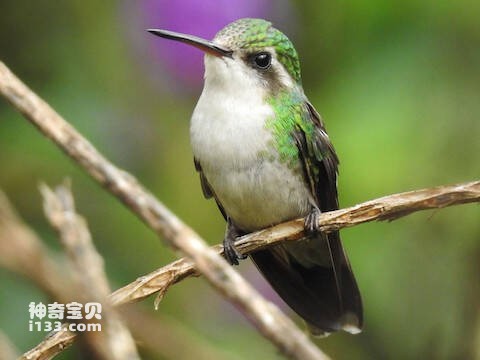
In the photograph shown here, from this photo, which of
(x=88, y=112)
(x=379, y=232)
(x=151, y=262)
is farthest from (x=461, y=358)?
(x=88, y=112)

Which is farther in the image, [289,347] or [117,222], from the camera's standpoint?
[117,222]

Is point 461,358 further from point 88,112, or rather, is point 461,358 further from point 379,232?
point 88,112

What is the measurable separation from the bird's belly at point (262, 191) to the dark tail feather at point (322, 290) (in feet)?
0.70

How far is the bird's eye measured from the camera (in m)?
2.97

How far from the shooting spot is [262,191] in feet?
9.50

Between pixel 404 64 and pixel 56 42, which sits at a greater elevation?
pixel 56 42

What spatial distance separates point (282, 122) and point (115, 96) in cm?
108

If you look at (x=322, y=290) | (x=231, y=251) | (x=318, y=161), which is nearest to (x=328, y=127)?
(x=318, y=161)

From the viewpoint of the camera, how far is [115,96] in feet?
12.1

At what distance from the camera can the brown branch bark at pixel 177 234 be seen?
2.91ft

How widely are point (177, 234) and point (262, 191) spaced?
194 centimetres

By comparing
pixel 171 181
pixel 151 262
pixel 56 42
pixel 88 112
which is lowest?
pixel 151 262

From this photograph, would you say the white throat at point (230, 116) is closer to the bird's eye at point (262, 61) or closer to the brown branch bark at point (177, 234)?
the bird's eye at point (262, 61)

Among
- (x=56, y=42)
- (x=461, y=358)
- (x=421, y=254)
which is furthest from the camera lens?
(x=56, y=42)
